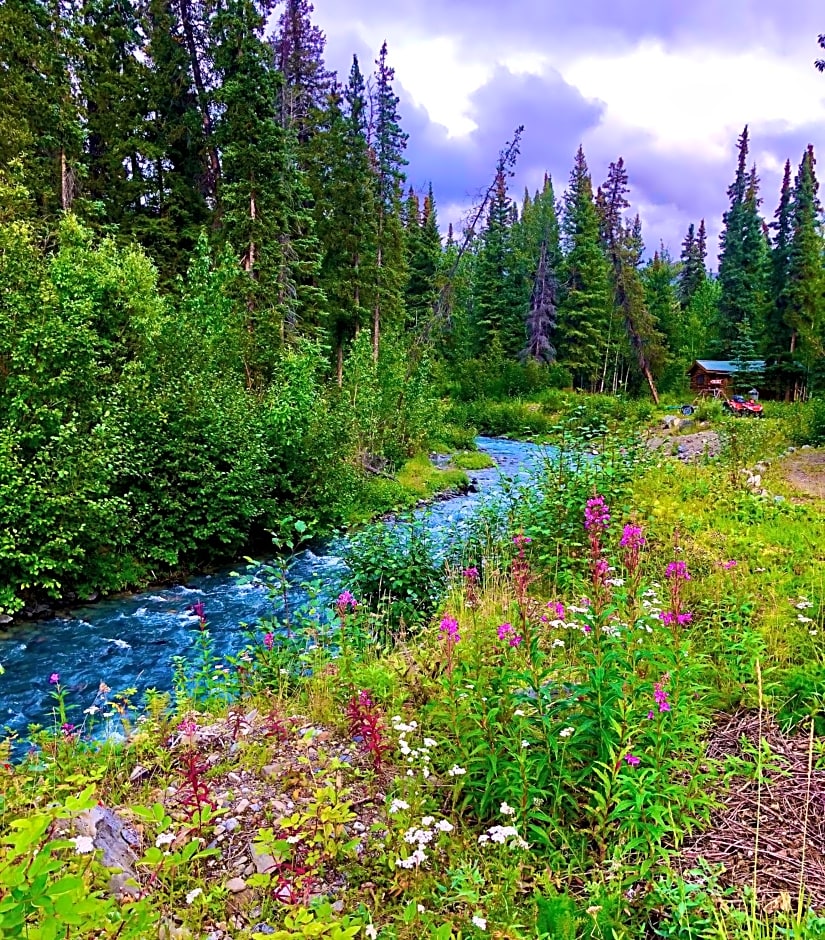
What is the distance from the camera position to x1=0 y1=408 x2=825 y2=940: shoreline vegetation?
83.8 inches

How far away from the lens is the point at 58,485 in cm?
884

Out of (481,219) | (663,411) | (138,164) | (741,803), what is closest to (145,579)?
(741,803)

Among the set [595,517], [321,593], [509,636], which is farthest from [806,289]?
[509,636]

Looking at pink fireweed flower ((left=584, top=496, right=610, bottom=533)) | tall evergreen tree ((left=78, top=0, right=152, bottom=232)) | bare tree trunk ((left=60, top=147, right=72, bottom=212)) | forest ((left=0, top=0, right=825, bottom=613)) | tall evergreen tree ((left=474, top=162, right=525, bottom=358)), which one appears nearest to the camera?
pink fireweed flower ((left=584, top=496, right=610, bottom=533))

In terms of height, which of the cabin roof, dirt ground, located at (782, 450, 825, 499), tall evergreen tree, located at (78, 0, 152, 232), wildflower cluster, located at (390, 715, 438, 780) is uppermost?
tall evergreen tree, located at (78, 0, 152, 232)

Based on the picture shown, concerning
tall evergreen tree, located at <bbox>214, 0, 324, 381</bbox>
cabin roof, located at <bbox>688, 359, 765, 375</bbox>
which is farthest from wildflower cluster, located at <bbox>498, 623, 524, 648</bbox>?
cabin roof, located at <bbox>688, 359, 765, 375</bbox>

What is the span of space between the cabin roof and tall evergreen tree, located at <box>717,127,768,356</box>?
2.02 m

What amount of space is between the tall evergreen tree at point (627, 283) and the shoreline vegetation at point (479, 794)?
119 ft

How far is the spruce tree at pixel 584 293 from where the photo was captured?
40.8 metres

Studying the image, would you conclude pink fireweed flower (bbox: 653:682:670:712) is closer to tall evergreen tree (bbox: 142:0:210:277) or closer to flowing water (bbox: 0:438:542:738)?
flowing water (bbox: 0:438:542:738)

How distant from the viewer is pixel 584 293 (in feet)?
135

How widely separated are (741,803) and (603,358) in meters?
44.1

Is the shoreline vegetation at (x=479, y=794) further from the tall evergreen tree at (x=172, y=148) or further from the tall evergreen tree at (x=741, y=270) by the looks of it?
the tall evergreen tree at (x=741, y=270)

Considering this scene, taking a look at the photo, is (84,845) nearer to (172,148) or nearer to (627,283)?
(172,148)
